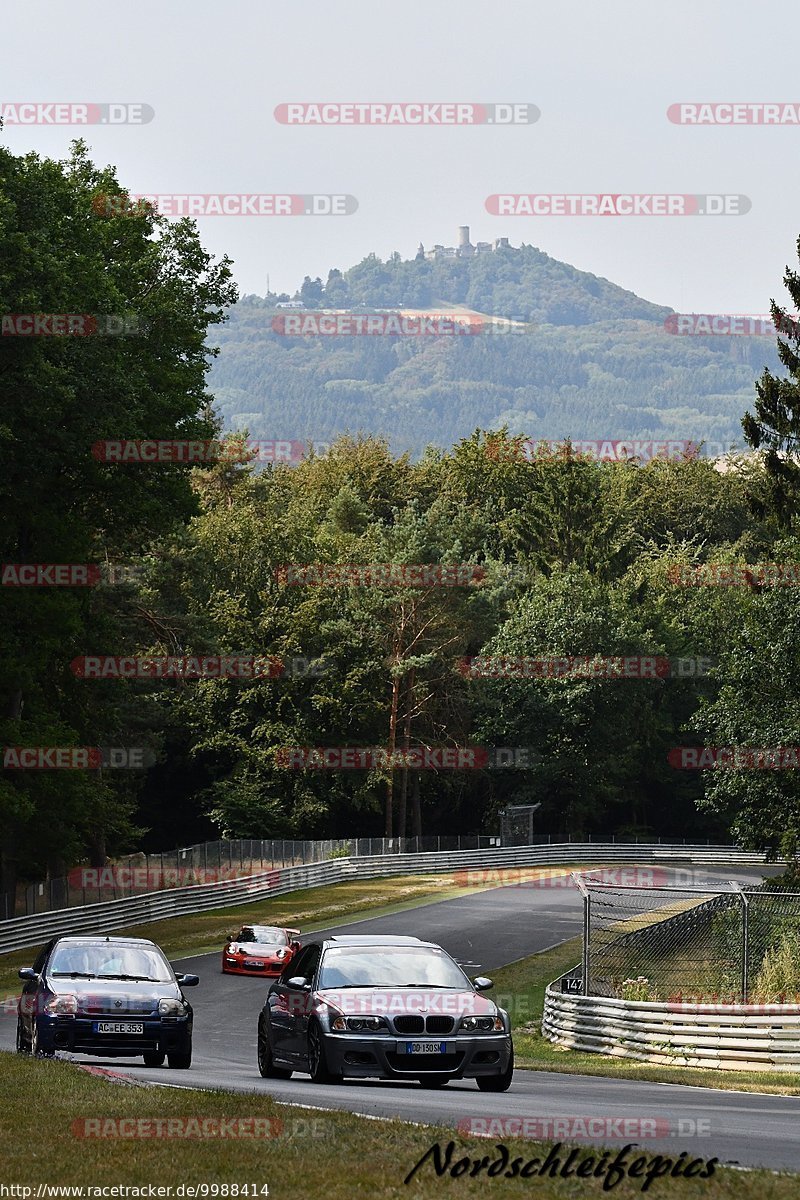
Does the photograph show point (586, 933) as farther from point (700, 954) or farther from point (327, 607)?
point (327, 607)

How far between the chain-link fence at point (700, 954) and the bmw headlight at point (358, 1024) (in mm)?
7186

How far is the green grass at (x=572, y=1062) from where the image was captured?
1908cm

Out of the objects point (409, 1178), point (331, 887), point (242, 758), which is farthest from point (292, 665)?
point (409, 1178)

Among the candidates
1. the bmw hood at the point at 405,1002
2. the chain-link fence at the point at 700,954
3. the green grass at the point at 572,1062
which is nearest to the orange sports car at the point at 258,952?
the green grass at the point at 572,1062

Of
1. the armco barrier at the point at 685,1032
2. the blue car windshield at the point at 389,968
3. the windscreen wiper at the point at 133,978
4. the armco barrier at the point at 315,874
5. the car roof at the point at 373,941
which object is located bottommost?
the armco barrier at the point at 315,874

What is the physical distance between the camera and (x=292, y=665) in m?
81.1

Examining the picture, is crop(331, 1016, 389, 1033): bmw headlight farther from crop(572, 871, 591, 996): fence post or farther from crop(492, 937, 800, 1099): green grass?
crop(572, 871, 591, 996): fence post

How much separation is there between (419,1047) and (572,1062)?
8.74 m

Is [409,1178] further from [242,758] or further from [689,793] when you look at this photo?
[689,793]

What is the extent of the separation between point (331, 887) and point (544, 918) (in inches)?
566

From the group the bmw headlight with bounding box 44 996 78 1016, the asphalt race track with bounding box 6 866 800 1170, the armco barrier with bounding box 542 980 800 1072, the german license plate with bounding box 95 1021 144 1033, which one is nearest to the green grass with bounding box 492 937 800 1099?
the armco barrier with bounding box 542 980 800 1072

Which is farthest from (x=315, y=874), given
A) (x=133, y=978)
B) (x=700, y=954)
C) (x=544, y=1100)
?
(x=544, y=1100)

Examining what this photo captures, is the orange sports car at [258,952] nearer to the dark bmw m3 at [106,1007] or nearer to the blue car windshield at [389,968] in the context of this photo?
the dark bmw m3 at [106,1007]

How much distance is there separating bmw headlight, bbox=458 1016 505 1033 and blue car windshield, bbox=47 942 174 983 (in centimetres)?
447
